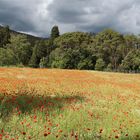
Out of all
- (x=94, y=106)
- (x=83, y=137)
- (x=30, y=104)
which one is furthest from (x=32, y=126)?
(x=94, y=106)

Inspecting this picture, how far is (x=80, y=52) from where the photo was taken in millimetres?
68688

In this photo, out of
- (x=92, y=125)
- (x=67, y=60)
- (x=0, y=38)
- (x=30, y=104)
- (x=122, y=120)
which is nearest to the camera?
(x=92, y=125)

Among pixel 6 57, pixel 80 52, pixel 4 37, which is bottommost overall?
pixel 6 57

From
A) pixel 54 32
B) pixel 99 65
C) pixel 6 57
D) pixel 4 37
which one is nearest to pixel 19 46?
pixel 6 57

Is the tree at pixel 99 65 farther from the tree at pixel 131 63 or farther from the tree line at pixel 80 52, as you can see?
the tree at pixel 131 63

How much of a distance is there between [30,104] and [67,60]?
5476 centimetres

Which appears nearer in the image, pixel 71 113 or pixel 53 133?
pixel 53 133

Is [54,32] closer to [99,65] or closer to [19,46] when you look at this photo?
[19,46]

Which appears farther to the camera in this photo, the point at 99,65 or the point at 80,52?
the point at 80,52

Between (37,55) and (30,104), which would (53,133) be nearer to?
(30,104)

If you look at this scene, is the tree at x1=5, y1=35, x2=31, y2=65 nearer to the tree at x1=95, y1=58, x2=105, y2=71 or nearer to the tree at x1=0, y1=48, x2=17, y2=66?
the tree at x1=0, y1=48, x2=17, y2=66

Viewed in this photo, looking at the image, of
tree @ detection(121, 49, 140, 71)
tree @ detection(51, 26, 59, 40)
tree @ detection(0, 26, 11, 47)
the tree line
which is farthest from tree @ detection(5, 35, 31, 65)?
tree @ detection(121, 49, 140, 71)

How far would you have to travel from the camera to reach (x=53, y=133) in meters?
6.03

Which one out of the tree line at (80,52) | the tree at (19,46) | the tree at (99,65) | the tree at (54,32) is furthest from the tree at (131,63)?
the tree at (19,46)
